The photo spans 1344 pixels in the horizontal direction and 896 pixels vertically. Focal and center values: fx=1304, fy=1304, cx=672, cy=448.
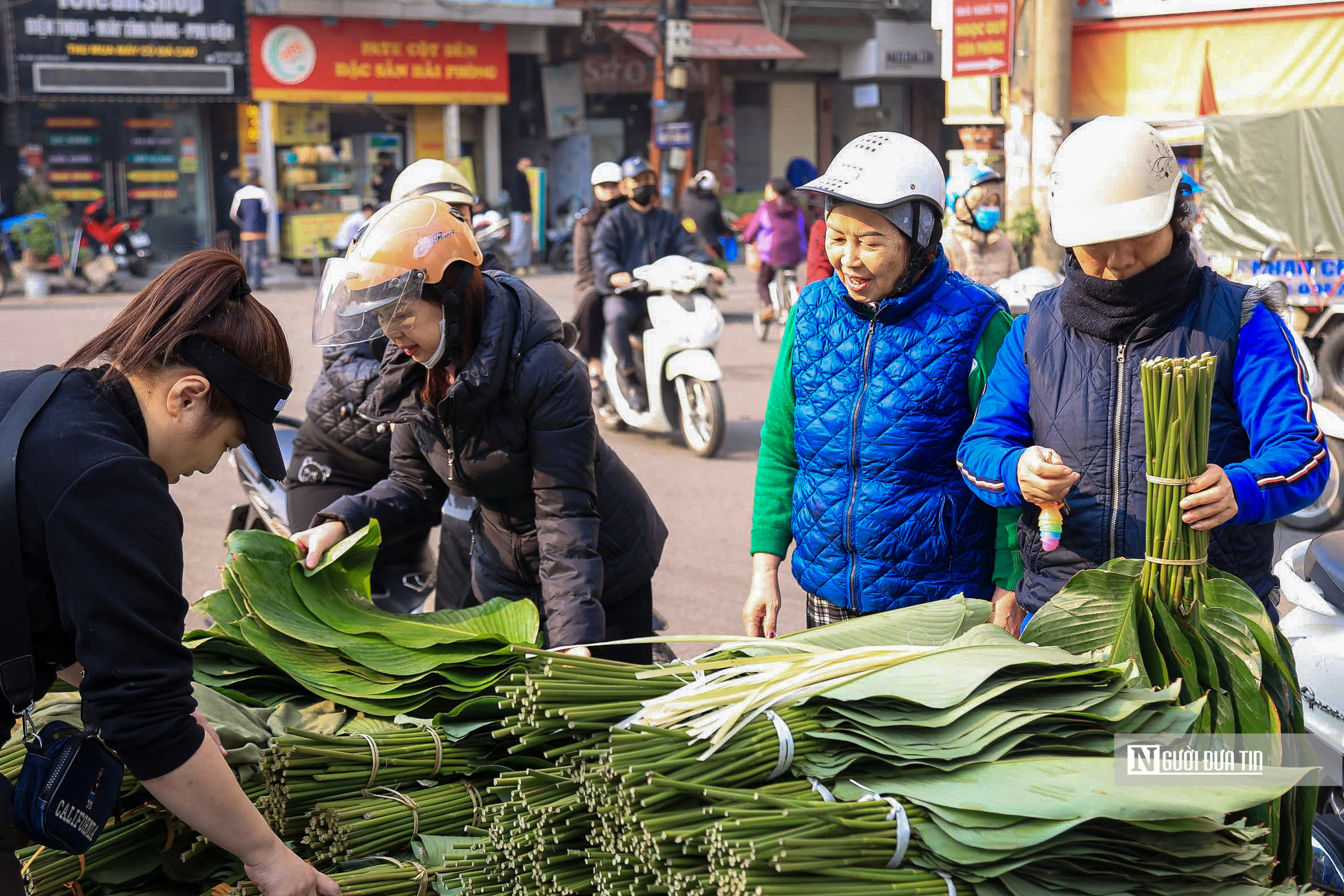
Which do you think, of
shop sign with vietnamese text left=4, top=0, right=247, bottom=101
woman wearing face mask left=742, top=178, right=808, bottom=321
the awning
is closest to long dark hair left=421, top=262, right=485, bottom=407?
woman wearing face mask left=742, top=178, right=808, bottom=321

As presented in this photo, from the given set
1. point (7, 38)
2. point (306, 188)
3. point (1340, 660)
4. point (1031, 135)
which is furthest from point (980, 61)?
point (7, 38)

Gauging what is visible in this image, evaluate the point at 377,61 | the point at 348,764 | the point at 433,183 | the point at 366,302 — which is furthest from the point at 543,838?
the point at 377,61

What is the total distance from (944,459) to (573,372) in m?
0.90

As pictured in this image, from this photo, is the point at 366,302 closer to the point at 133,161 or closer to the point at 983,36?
the point at 983,36

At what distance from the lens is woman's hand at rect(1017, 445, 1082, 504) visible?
96.0 inches

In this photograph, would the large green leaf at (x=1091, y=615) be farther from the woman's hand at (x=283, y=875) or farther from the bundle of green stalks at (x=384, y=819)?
A: the woman's hand at (x=283, y=875)

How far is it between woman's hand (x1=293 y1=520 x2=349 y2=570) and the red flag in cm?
1185

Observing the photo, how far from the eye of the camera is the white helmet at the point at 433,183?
15.7 feet

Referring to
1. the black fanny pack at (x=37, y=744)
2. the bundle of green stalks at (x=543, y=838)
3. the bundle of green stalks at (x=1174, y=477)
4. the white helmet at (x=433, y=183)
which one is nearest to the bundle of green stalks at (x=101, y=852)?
the black fanny pack at (x=37, y=744)

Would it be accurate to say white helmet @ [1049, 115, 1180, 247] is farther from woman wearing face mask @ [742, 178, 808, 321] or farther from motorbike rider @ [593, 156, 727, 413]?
woman wearing face mask @ [742, 178, 808, 321]

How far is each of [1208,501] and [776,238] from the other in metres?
13.6

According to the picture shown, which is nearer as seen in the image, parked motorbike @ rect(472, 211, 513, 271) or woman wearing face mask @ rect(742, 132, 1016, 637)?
woman wearing face mask @ rect(742, 132, 1016, 637)

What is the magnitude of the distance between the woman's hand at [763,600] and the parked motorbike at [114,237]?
18.2 meters

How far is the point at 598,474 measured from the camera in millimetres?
3465
